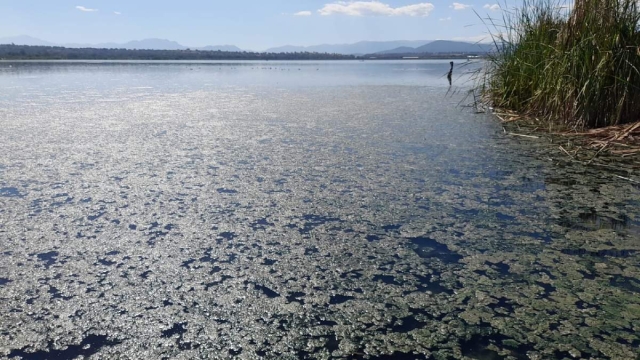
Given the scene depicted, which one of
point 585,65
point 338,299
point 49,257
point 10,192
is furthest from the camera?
point 585,65

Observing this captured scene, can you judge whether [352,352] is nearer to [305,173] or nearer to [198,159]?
[305,173]

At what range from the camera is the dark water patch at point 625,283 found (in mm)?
1284

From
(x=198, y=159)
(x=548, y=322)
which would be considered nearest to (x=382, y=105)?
(x=198, y=159)

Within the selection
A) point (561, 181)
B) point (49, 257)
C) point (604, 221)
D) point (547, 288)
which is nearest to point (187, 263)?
point (49, 257)

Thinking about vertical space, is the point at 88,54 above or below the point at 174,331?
above

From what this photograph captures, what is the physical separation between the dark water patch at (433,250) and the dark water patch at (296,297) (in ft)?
1.47

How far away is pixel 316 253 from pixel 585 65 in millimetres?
A: 2648

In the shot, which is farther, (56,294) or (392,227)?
(392,227)

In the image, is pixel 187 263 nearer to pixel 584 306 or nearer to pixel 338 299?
pixel 338 299

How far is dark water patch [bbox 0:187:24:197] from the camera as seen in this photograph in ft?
7.00

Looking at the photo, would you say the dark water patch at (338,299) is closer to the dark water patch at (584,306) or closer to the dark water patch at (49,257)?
Answer: the dark water patch at (584,306)

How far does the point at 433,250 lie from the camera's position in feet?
5.16

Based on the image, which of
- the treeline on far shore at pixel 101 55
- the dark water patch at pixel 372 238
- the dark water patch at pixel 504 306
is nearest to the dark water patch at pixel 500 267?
the dark water patch at pixel 504 306

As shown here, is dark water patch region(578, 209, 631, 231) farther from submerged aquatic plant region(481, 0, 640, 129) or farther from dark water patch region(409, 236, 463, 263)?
submerged aquatic plant region(481, 0, 640, 129)
